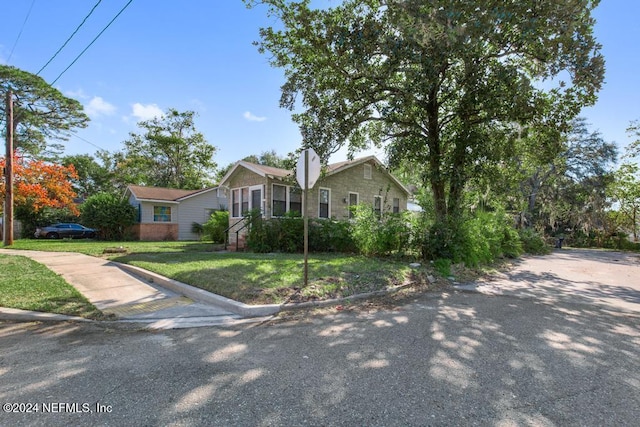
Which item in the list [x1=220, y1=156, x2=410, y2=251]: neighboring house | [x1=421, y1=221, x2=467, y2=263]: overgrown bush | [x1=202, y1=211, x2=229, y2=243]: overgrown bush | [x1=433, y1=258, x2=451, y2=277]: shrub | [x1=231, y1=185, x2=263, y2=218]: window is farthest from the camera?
[x1=202, y1=211, x2=229, y2=243]: overgrown bush

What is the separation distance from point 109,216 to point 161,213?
3.17m

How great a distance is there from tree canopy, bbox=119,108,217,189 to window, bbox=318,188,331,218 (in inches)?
893

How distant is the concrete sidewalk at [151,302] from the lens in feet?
15.0

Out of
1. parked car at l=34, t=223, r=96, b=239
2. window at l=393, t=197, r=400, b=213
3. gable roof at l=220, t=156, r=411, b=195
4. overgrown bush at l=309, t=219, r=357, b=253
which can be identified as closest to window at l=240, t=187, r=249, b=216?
gable roof at l=220, t=156, r=411, b=195

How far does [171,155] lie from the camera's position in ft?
110

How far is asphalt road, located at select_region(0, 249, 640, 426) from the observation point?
7.54 feet

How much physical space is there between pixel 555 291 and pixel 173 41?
11464 mm

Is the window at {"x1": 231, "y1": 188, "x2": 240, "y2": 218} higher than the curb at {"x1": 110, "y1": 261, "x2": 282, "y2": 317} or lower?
higher

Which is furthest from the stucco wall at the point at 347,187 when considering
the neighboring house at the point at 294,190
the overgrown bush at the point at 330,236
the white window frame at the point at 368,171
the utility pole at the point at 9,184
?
the utility pole at the point at 9,184

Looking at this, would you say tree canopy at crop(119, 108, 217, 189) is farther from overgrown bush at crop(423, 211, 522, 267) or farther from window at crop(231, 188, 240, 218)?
overgrown bush at crop(423, 211, 522, 267)

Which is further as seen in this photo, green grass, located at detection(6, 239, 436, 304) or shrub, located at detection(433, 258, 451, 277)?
shrub, located at detection(433, 258, 451, 277)

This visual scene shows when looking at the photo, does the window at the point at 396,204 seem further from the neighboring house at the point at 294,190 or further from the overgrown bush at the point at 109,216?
the overgrown bush at the point at 109,216

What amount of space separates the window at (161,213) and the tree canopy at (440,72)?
16239 millimetres

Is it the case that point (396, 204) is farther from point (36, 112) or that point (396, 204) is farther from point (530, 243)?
point (36, 112)
